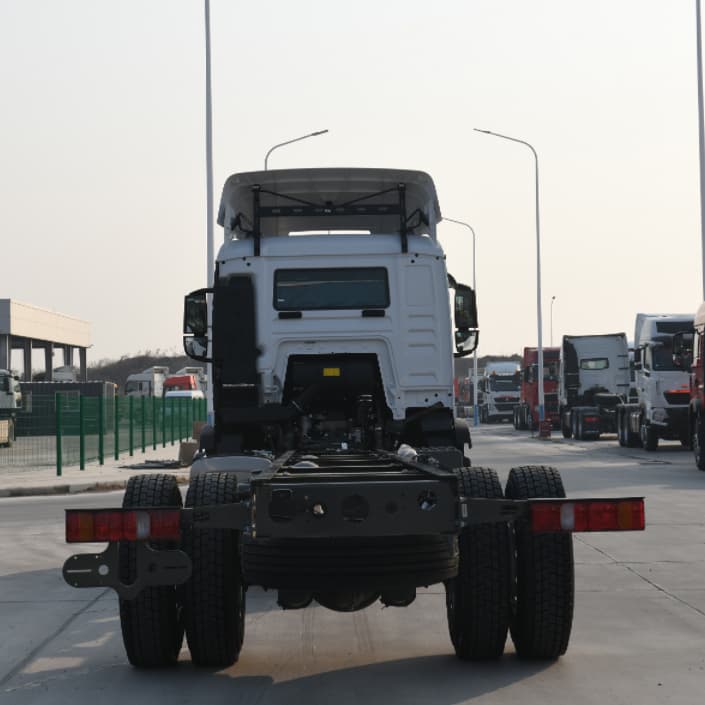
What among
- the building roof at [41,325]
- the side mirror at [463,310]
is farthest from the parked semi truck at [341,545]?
the building roof at [41,325]

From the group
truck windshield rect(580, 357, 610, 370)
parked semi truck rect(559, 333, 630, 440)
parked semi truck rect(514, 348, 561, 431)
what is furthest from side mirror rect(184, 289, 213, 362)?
parked semi truck rect(514, 348, 561, 431)

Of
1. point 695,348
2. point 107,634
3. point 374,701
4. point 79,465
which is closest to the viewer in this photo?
point 374,701

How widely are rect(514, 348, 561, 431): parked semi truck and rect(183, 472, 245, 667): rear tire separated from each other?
5057 centimetres

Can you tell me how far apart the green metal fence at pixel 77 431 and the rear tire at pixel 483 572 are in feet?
67.0

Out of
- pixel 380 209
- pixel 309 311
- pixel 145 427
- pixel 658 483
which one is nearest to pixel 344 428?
pixel 309 311

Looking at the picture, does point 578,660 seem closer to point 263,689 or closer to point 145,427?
point 263,689

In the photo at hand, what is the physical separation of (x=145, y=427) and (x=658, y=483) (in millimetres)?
18226

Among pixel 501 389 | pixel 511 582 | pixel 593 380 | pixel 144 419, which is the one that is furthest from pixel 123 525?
pixel 501 389

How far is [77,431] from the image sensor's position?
29234 mm

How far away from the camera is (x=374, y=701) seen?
7.05 meters

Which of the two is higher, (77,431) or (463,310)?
(463,310)

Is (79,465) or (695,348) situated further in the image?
(79,465)

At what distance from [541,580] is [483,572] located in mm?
329

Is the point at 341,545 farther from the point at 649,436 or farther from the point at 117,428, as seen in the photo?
the point at 649,436
